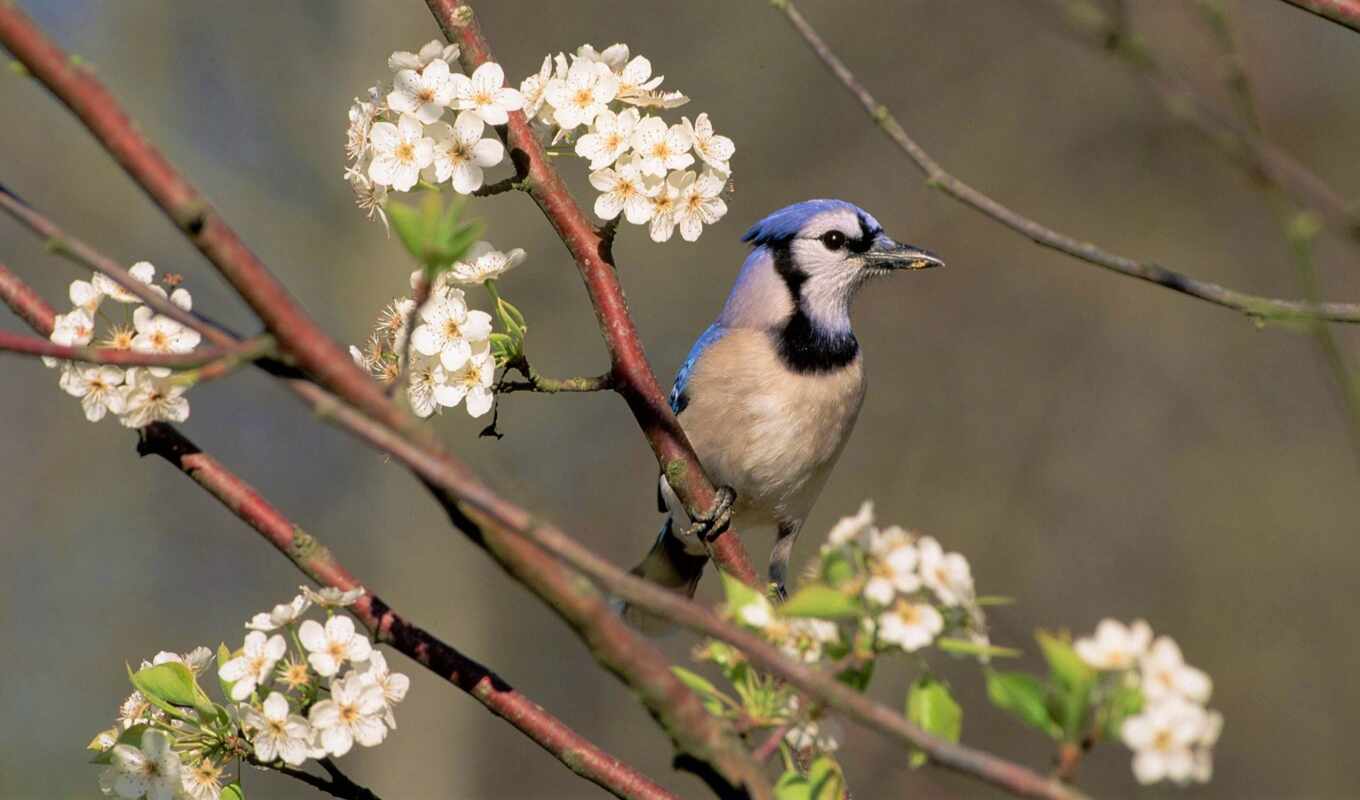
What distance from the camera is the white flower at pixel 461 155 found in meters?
2.12

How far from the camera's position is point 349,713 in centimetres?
171

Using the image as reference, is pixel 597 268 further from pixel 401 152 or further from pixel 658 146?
pixel 401 152

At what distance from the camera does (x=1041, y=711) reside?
122cm

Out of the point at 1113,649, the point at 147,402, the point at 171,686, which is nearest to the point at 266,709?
the point at 171,686

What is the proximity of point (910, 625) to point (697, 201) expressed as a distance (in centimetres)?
123

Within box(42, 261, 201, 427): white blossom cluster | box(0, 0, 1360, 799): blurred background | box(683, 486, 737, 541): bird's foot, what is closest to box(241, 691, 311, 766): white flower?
box(42, 261, 201, 427): white blossom cluster

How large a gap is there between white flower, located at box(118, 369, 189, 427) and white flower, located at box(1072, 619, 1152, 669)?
979 mm

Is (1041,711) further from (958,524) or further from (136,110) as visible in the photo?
(136,110)

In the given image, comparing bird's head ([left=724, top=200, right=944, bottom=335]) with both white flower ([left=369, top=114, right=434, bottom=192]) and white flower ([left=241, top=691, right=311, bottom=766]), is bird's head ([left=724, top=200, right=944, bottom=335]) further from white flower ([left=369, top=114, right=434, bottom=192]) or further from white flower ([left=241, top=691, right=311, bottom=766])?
white flower ([left=241, top=691, right=311, bottom=766])

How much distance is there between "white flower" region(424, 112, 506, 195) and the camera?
2125mm

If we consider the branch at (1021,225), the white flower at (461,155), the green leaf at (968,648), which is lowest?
the green leaf at (968,648)

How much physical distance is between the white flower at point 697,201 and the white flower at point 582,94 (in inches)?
8.1

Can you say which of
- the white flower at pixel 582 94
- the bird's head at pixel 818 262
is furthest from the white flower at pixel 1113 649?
the bird's head at pixel 818 262

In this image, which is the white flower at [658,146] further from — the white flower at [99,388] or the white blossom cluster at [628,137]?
the white flower at [99,388]
